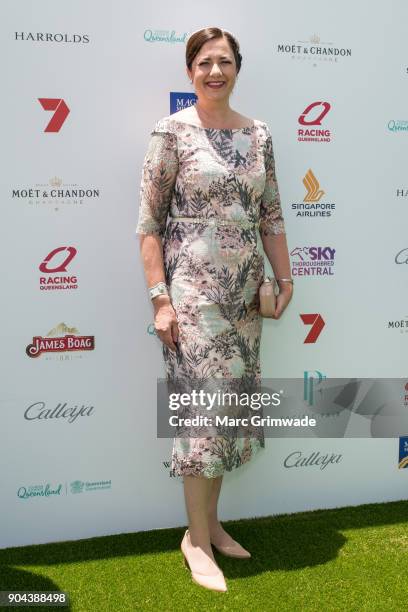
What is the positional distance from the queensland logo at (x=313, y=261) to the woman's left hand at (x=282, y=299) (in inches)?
16.7

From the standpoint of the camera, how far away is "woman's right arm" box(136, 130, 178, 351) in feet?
7.42

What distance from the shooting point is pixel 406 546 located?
2.63m

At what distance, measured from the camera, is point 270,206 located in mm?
2512

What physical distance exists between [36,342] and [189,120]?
1.05 metres

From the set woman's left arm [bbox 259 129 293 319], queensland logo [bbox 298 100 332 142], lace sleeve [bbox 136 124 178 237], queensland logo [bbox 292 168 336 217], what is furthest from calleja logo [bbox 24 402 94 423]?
queensland logo [bbox 298 100 332 142]

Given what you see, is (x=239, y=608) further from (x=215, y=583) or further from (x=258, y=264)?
(x=258, y=264)

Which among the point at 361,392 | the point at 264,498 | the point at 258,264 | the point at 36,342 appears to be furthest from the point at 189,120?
the point at 264,498

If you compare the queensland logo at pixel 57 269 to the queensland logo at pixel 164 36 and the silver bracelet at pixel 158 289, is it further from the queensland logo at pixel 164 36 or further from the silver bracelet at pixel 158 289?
the queensland logo at pixel 164 36

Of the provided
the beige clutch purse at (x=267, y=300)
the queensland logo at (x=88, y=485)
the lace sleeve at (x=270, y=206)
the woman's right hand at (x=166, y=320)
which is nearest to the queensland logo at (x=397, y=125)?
the lace sleeve at (x=270, y=206)

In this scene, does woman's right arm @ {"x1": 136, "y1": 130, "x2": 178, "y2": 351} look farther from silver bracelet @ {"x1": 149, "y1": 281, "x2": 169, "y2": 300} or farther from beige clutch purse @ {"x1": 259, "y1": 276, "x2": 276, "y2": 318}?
beige clutch purse @ {"x1": 259, "y1": 276, "x2": 276, "y2": 318}

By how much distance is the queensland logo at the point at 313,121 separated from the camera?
2834 mm

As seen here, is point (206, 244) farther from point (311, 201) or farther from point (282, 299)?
point (311, 201)

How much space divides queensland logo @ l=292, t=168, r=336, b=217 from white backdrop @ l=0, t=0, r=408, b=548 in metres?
0.02

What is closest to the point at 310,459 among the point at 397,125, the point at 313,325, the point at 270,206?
the point at 313,325
